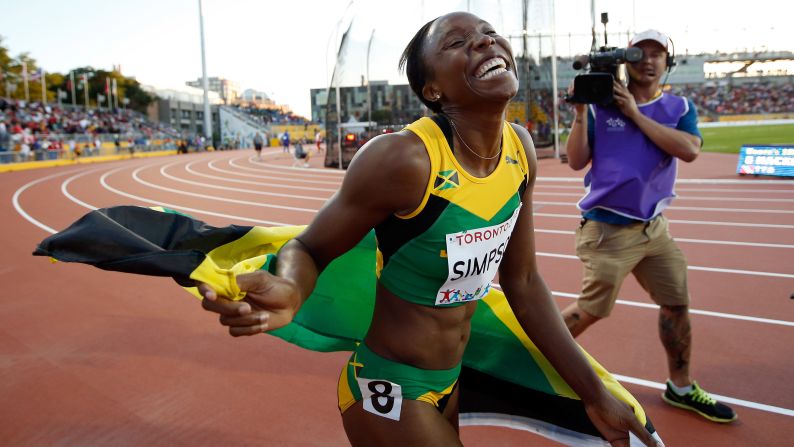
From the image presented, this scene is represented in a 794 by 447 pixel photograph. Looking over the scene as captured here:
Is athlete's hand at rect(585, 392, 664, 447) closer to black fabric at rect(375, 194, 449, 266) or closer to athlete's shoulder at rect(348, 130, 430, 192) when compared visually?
black fabric at rect(375, 194, 449, 266)

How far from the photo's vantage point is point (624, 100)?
3564 mm

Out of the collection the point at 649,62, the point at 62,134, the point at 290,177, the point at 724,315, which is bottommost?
the point at 724,315

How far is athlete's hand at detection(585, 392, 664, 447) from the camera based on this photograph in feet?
6.98

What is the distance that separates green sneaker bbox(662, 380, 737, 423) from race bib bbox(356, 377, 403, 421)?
8.48ft

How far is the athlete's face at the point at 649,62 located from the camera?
3664mm

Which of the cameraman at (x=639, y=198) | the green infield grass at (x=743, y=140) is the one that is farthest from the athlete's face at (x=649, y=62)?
the green infield grass at (x=743, y=140)

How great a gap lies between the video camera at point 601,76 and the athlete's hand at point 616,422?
6.17ft

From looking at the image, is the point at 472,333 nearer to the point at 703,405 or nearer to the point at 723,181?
the point at 703,405

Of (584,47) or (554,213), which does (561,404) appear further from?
(584,47)

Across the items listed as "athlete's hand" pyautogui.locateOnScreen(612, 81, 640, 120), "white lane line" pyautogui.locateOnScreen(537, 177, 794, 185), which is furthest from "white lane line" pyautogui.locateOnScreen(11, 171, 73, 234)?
"white lane line" pyautogui.locateOnScreen(537, 177, 794, 185)

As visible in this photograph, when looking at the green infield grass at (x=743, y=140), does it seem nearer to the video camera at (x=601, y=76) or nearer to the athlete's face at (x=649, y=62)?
the athlete's face at (x=649, y=62)

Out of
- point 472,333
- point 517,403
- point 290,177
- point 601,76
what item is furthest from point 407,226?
point 290,177

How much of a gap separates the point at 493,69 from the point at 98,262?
123cm

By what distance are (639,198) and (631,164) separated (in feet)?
0.67
